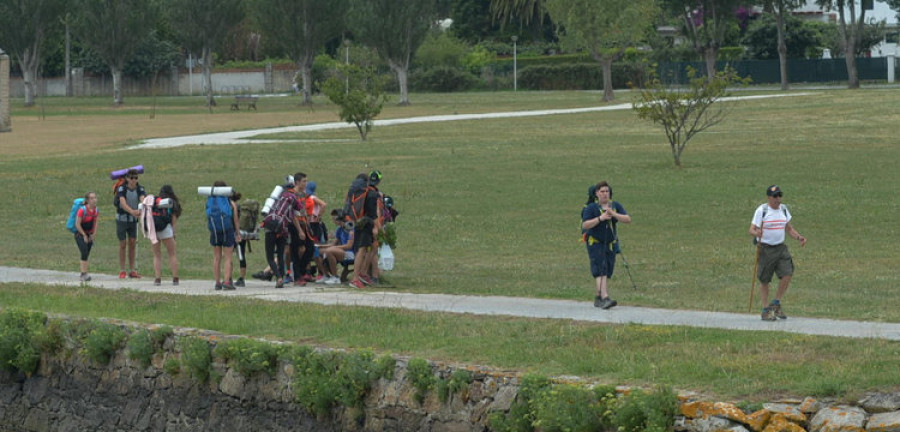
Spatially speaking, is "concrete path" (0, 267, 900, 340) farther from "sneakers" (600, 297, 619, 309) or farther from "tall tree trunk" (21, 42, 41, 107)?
"tall tree trunk" (21, 42, 41, 107)

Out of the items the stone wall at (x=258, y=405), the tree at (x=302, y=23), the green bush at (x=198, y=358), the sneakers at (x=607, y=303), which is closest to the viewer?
the stone wall at (x=258, y=405)

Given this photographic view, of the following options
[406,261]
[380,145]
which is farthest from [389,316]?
[380,145]

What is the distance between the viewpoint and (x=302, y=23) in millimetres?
89812

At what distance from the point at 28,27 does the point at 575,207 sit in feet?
241

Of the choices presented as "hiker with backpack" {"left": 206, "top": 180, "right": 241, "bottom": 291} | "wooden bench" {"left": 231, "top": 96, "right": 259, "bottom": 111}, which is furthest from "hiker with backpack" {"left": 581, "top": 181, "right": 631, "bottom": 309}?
"wooden bench" {"left": 231, "top": 96, "right": 259, "bottom": 111}

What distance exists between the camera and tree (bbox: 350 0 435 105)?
83938mm

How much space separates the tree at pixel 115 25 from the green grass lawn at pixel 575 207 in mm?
38212

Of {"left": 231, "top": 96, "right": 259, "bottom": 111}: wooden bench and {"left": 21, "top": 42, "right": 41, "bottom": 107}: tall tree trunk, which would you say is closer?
{"left": 231, "top": 96, "right": 259, "bottom": 111}: wooden bench

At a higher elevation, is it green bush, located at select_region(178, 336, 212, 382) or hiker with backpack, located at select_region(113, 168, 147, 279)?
hiker with backpack, located at select_region(113, 168, 147, 279)

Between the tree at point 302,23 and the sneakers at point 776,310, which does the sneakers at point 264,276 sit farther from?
the tree at point 302,23

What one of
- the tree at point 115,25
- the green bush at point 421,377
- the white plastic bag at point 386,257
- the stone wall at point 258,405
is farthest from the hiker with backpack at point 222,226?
the tree at point 115,25

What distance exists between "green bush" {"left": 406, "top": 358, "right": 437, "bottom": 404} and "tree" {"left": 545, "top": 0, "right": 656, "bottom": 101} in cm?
6852

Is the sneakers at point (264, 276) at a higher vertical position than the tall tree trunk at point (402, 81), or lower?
lower

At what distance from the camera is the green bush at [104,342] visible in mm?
14383
